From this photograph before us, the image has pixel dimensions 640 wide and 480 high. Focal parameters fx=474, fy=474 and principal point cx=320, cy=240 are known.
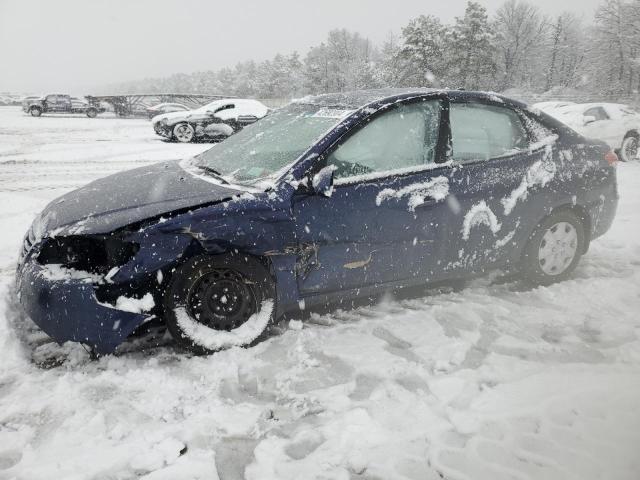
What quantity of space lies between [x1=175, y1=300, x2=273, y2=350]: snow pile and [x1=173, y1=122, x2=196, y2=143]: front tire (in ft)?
43.1

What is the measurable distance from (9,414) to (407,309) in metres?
2.61

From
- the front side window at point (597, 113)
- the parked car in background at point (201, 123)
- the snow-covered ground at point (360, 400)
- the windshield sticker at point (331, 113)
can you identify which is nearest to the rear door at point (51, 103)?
the parked car in background at point (201, 123)

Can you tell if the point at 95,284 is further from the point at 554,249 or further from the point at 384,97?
the point at 554,249

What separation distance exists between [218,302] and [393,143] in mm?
1624

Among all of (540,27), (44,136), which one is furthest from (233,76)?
(44,136)

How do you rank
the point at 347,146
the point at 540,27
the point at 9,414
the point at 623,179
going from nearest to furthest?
the point at 9,414 → the point at 347,146 → the point at 623,179 → the point at 540,27

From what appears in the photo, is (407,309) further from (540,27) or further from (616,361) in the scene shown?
(540,27)

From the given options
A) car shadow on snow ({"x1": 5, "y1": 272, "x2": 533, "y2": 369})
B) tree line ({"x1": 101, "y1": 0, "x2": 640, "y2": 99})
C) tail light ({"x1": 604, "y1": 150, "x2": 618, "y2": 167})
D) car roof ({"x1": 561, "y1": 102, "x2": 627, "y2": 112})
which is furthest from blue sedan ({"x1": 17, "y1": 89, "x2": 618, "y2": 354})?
tree line ({"x1": 101, "y1": 0, "x2": 640, "y2": 99})

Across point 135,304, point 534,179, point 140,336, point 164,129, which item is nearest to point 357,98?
point 534,179

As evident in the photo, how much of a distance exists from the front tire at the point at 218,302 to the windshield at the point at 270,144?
63cm

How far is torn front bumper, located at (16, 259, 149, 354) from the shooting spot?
103 inches

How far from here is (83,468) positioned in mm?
2088

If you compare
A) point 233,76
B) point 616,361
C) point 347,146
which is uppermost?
point 233,76

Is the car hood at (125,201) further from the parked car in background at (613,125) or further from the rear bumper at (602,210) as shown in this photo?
the parked car in background at (613,125)
